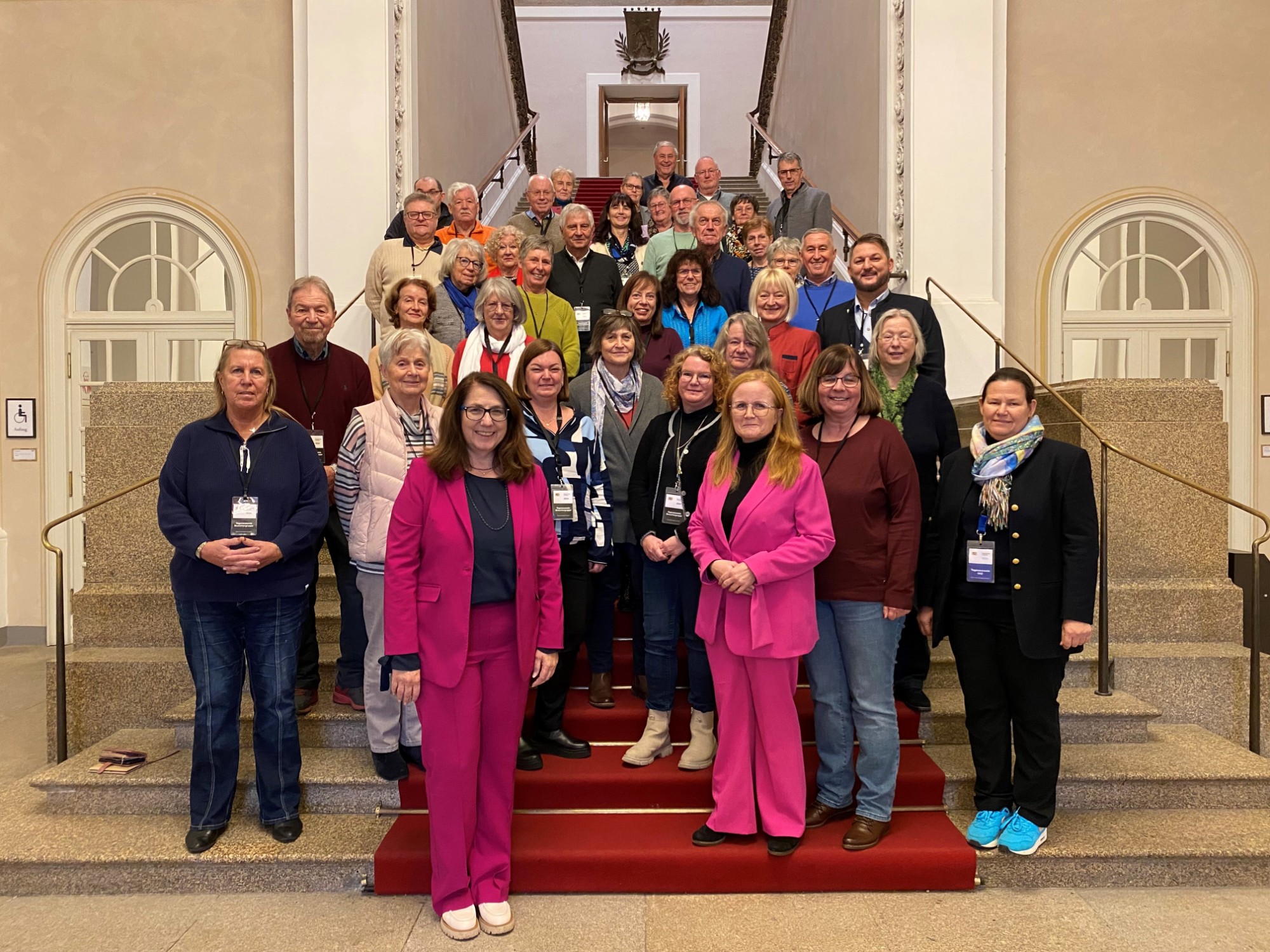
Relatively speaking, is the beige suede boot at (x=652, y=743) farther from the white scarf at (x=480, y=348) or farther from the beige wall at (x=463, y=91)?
the beige wall at (x=463, y=91)

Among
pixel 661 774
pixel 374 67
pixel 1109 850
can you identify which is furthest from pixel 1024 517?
pixel 374 67

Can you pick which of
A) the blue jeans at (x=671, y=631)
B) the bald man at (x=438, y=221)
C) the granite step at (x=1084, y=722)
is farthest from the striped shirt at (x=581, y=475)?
the bald man at (x=438, y=221)

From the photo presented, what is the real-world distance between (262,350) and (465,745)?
5.51 ft

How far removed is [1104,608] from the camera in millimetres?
4383

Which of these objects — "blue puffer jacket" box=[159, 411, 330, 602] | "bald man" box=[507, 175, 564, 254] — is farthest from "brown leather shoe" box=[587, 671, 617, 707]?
"bald man" box=[507, 175, 564, 254]

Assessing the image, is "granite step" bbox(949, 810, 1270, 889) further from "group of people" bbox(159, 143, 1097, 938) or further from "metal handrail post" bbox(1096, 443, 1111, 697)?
"metal handrail post" bbox(1096, 443, 1111, 697)

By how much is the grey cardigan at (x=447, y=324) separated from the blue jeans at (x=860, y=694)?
100 inches

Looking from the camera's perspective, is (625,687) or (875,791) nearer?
(875,791)

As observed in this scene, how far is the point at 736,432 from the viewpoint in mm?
3289

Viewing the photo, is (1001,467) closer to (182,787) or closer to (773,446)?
(773,446)

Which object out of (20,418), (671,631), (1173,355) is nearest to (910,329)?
(671,631)

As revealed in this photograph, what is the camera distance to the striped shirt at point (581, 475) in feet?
11.7

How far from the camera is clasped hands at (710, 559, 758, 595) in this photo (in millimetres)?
3113

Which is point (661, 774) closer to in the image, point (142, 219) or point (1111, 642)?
point (1111, 642)
